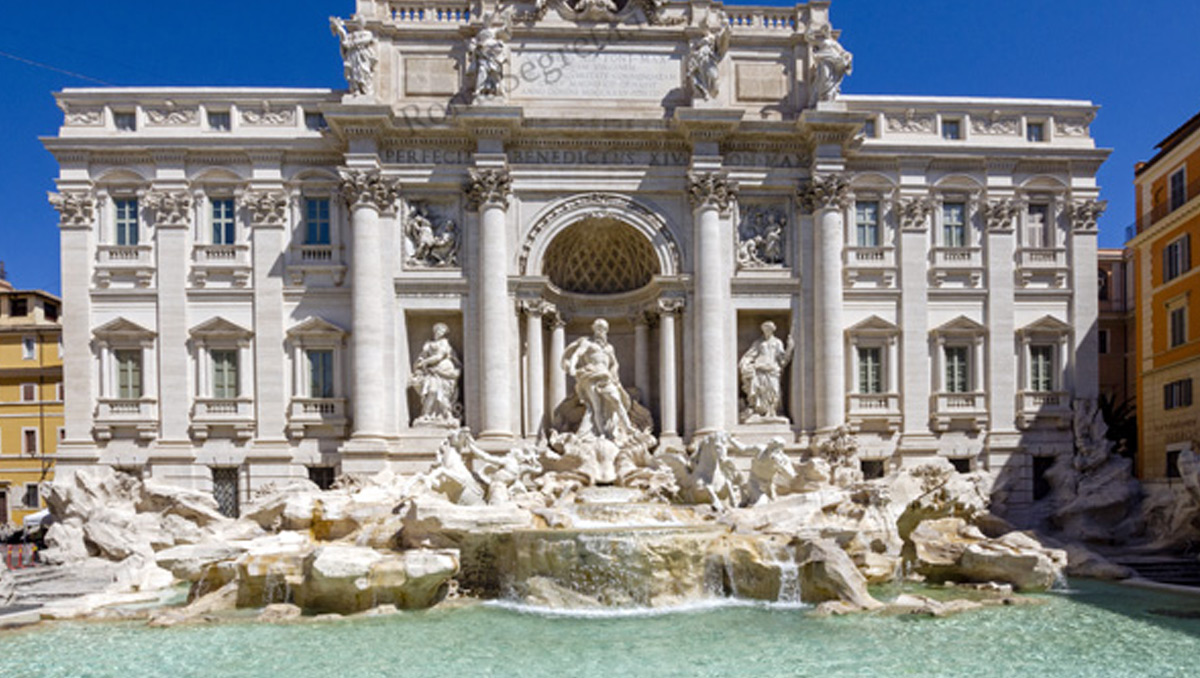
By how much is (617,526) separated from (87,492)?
47.1 feet

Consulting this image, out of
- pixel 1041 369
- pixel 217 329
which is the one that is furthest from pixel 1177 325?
pixel 217 329

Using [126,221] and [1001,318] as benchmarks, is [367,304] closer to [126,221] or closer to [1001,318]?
[126,221]

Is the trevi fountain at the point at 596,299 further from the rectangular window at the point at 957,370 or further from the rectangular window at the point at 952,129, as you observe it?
the rectangular window at the point at 952,129

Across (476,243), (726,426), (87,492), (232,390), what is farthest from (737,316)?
(87,492)

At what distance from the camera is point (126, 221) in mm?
22922

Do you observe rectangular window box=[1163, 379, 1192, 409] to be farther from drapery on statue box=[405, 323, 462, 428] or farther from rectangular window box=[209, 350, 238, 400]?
rectangular window box=[209, 350, 238, 400]

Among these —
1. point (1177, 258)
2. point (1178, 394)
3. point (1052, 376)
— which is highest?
point (1177, 258)

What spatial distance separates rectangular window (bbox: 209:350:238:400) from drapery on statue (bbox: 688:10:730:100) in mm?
14826

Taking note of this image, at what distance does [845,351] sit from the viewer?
23.5m

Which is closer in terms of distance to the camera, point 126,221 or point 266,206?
point 266,206

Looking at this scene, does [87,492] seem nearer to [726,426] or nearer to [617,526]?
[617,526]

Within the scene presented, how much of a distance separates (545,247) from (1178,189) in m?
18.9

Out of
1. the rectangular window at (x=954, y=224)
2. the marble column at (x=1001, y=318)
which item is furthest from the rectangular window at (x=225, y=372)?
the marble column at (x=1001, y=318)

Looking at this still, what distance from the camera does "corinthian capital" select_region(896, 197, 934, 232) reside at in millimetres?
23688
